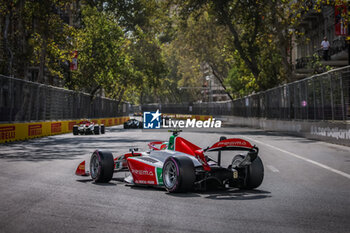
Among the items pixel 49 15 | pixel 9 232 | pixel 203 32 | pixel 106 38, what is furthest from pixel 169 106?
pixel 9 232

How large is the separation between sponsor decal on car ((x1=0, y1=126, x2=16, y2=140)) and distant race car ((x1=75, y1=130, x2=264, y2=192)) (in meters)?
15.1

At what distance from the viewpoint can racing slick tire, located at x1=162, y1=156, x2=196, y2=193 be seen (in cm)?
808

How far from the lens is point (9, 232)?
228 inches

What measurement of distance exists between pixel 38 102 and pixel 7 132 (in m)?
6.35

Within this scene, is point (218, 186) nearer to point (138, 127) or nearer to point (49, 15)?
point (49, 15)

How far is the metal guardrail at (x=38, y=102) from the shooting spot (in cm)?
2466

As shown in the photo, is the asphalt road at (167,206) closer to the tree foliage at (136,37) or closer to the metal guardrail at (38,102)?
the metal guardrail at (38,102)

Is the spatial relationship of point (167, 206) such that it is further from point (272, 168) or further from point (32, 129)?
point (32, 129)

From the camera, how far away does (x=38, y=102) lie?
100 ft

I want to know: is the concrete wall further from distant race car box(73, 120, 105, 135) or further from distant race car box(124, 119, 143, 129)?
distant race car box(73, 120, 105, 135)

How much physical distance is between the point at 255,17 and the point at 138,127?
12294mm

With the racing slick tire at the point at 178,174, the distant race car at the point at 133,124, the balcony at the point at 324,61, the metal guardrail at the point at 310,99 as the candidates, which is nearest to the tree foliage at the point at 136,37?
the balcony at the point at 324,61

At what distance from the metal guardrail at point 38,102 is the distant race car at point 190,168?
51.0 ft

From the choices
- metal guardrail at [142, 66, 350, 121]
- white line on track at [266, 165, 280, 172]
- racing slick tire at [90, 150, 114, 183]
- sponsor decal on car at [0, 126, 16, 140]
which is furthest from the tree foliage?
racing slick tire at [90, 150, 114, 183]
